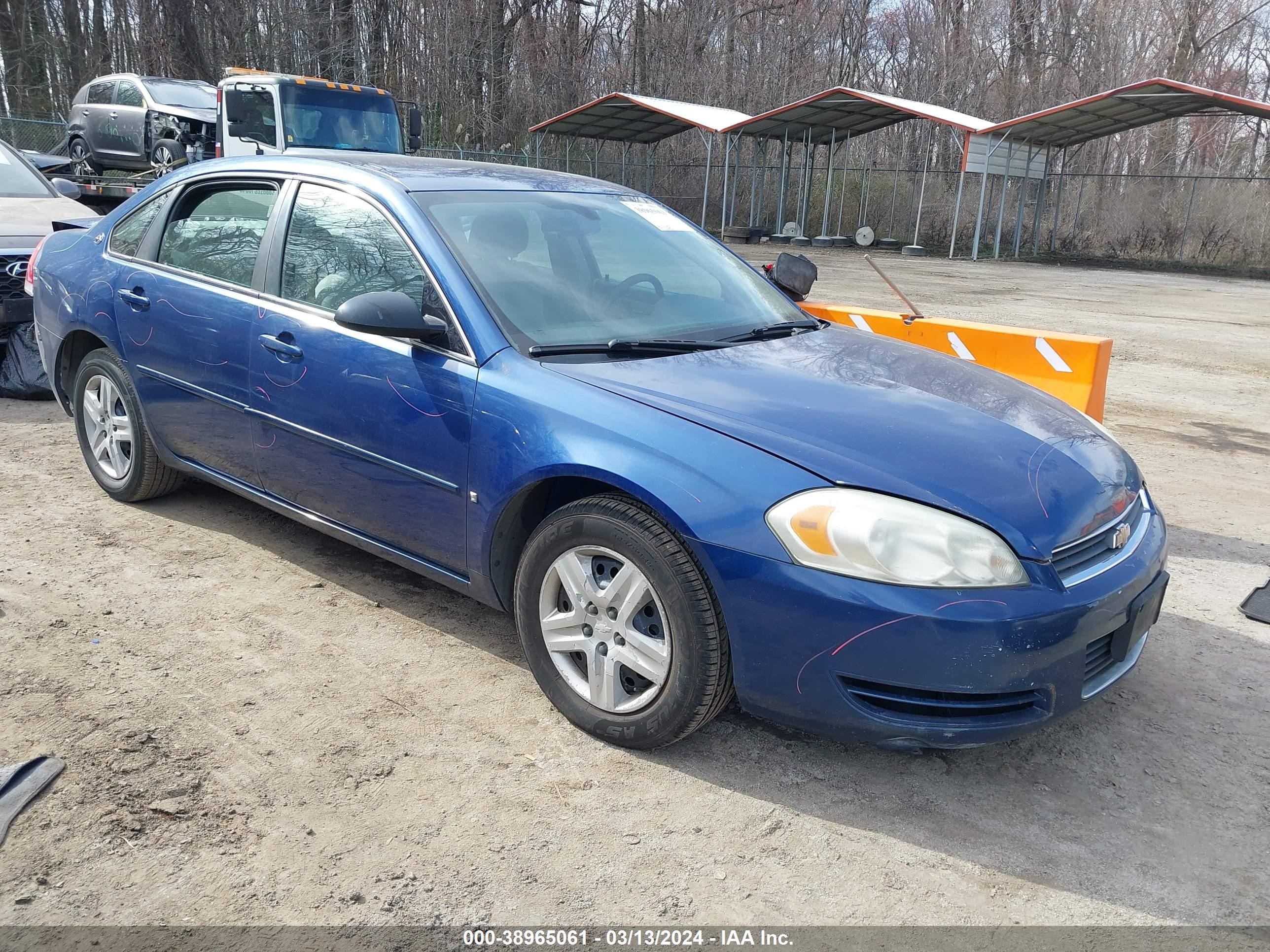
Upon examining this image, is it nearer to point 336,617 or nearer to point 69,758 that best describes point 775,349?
point 336,617

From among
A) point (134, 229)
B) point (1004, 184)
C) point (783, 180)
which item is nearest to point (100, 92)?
point (134, 229)

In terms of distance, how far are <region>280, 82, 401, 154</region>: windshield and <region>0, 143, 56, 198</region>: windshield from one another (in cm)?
704

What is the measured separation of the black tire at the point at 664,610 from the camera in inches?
111

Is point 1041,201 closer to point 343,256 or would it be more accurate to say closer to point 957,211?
point 957,211

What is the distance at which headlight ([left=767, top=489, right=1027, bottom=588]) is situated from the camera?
104 inches

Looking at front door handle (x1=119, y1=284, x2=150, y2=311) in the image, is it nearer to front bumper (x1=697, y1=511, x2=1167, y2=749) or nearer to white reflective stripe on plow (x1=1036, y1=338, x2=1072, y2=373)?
front bumper (x1=697, y1=511, x2=1167, y2=749)

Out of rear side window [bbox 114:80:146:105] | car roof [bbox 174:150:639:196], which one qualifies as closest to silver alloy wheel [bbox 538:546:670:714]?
car roof [bbox 174:150:639:196]

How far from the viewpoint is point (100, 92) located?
18.4 m

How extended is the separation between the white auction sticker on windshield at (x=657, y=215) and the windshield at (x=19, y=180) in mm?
6315

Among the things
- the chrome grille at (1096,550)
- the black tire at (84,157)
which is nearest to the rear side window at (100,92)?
the black tire at (84,157)

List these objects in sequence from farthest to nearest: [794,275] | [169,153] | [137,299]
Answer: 1. [169,153]
2. [794,275]
3. [137,299]

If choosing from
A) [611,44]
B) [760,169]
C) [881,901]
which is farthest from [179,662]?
[611,44]

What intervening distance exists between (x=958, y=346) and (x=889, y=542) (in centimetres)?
279

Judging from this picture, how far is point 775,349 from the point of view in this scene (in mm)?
3693
